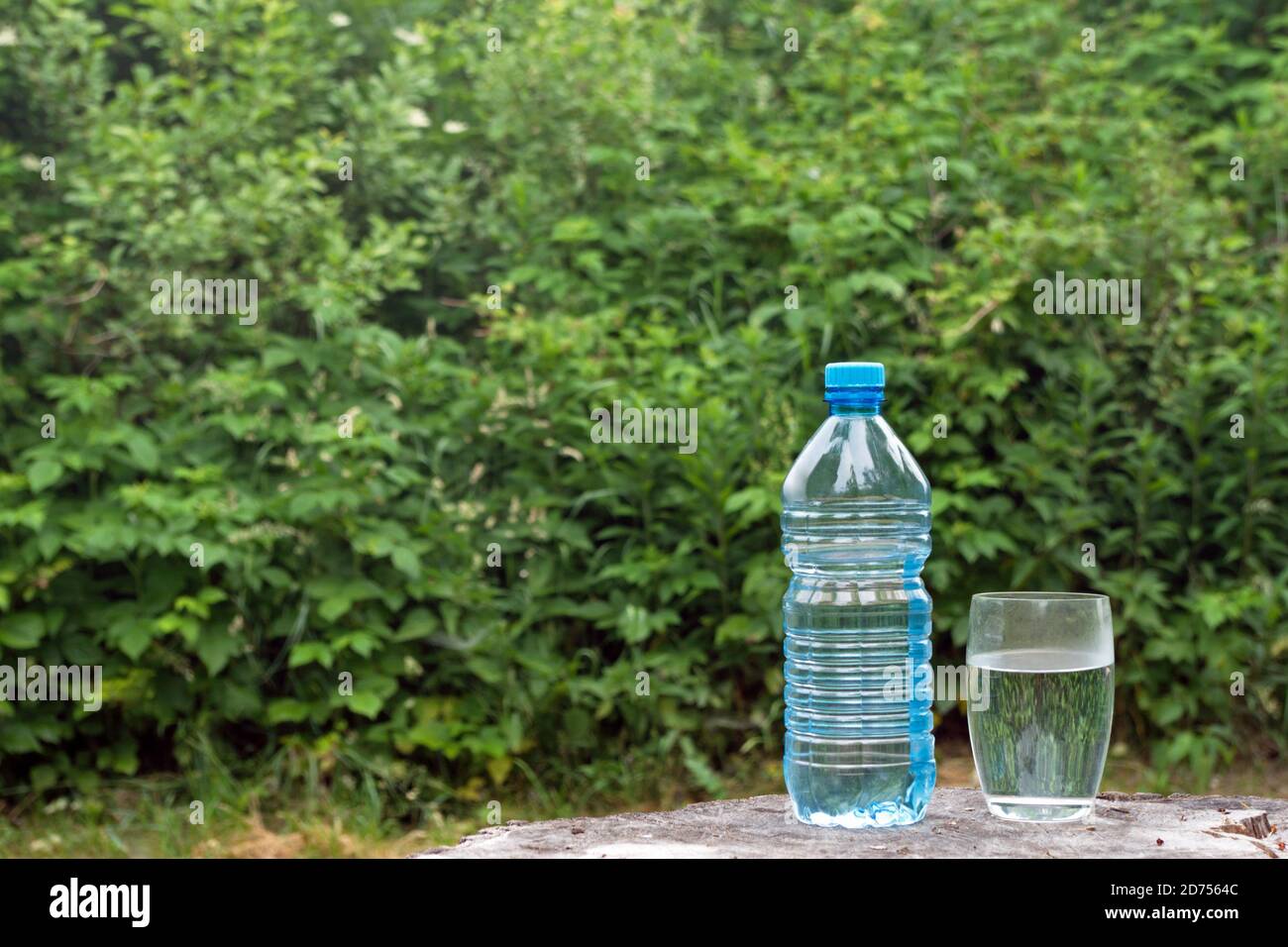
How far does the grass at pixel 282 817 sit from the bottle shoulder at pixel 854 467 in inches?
100

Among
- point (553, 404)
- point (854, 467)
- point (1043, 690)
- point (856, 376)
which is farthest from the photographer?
point (553, 404)

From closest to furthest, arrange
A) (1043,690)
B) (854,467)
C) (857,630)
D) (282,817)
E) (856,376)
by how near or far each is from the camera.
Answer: (1043,690), (856,376), (854,467), (857,630), (282,817)

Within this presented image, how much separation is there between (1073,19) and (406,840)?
523 centimetres

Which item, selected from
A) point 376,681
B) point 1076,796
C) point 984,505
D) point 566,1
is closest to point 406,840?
point 376,681

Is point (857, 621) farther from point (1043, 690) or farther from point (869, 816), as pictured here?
point (1043, 690)

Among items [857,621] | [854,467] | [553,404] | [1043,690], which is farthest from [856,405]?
[553,404]

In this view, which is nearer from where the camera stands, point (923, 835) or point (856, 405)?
point (923, 835)

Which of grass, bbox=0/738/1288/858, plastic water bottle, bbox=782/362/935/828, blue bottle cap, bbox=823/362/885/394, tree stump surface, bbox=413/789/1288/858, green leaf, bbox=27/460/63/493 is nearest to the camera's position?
tree stump surface, bbox=413/789/1288/858

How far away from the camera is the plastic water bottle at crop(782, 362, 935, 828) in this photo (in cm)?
276

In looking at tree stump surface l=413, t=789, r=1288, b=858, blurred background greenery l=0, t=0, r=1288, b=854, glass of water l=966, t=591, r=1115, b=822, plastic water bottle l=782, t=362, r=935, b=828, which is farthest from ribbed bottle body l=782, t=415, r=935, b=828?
blurred background greenery l=0, t=0, r=1288, b=854

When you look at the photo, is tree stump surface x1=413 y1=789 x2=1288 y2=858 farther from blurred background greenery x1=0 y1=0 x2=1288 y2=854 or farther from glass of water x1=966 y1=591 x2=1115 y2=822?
blurred background greenery x1=0 y1=0 x2=1288 y2=854

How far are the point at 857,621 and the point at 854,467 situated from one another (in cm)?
43

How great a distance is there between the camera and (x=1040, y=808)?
257cm

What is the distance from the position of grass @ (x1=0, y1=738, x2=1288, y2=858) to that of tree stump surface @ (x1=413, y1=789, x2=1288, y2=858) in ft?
8.52
